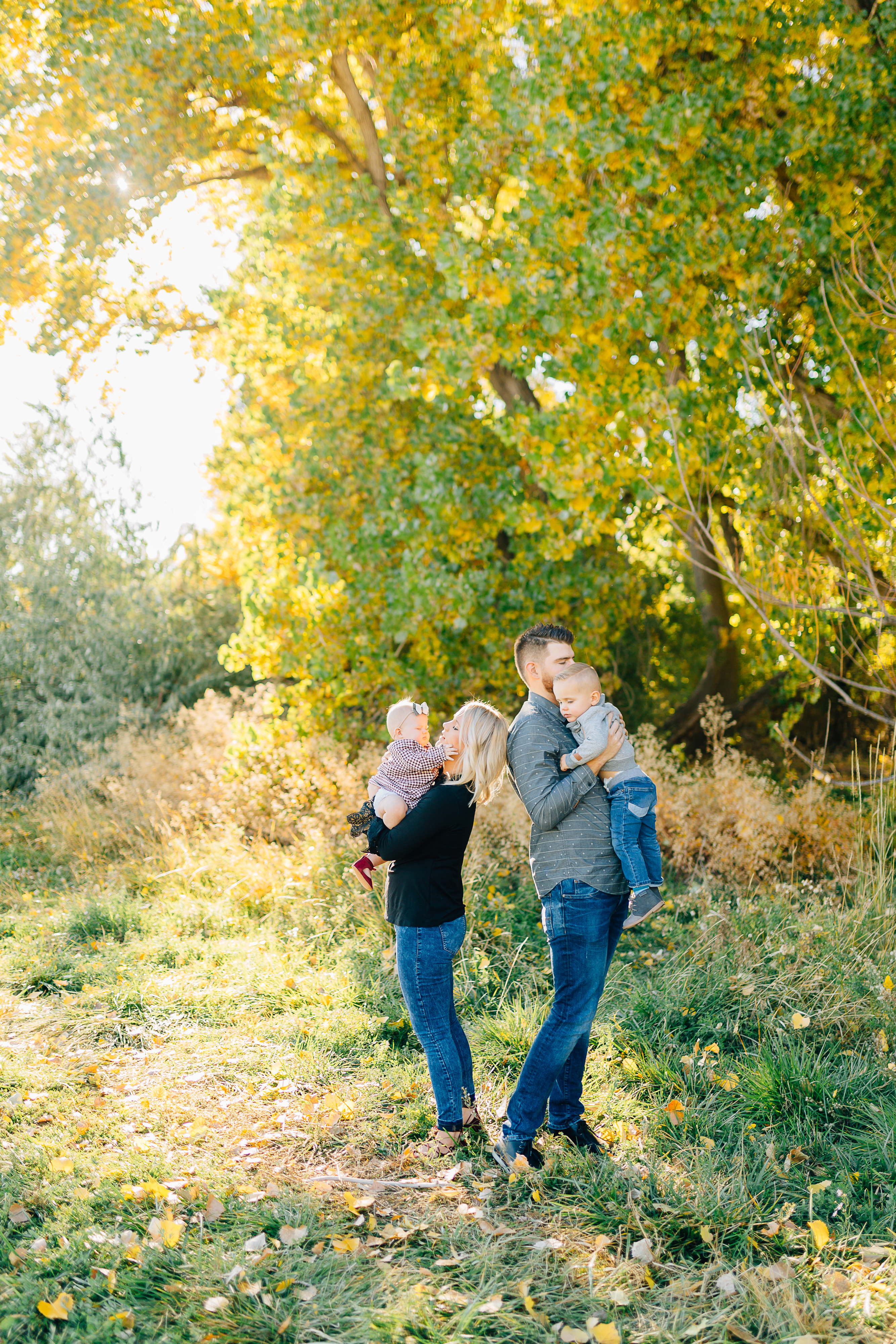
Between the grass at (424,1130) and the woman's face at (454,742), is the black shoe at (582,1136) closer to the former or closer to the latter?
the grass at (424,1130)

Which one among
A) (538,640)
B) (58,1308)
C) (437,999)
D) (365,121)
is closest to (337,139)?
(365,121)

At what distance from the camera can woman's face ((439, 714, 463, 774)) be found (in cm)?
349

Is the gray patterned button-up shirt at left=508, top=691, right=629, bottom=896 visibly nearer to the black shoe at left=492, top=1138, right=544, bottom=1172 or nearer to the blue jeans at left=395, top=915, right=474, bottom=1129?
the blue jeans at left=395, top=915, right=474, bottom=1129

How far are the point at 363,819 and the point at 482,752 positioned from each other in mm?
532

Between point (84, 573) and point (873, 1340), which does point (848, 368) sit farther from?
point (84, 573)

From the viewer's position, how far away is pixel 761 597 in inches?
212

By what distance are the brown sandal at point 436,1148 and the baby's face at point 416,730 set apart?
1.51m

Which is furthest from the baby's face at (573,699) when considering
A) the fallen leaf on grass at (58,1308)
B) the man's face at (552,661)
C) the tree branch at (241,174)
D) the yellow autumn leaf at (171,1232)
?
the tree branch at (241,174)

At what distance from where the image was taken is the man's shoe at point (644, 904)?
3.12 metres

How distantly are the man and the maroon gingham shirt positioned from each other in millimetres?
291

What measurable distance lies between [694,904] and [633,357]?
12.4ft

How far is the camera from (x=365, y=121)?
28.5ft

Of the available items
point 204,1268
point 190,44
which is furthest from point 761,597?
point 190,44

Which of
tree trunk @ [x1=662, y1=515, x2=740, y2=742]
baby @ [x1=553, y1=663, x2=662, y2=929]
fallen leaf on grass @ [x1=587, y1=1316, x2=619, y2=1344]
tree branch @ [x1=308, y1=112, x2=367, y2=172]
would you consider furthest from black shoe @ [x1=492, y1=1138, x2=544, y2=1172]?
tree branch @ [x1=308, y1=112, x2=367, y2=172]
